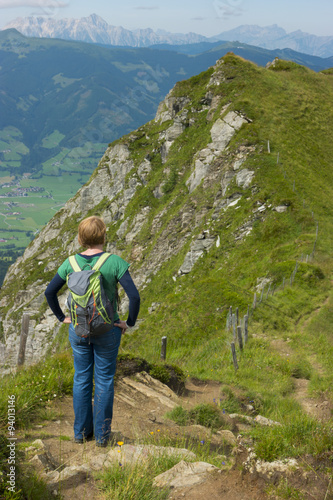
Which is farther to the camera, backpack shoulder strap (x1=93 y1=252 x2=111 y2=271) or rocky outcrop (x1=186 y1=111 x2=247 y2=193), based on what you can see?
rocky outcrop (x1=186 y1=111 x2=247 y2=193)

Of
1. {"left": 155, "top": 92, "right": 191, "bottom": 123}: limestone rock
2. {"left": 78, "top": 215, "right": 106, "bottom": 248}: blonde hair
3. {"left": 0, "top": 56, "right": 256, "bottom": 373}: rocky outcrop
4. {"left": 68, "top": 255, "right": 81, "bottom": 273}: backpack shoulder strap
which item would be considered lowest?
{"left": 0, "top": 56, "right": 256, "bottom": 373}: rocky outcrop

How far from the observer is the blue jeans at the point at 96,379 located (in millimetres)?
5578

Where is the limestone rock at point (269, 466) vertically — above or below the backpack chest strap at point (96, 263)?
below

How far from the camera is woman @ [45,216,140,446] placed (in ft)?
18.0

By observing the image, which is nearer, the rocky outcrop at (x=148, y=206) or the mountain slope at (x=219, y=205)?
the mountain slope at (x=219, y=205)

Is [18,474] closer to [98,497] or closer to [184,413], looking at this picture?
[98,497]

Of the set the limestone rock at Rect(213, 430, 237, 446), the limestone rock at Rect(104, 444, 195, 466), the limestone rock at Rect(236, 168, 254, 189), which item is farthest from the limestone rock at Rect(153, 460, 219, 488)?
the limestone rock at Rect(236, 168, 254, 189)

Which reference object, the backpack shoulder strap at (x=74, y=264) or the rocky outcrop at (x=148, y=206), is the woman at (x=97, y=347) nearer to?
the backpack shoulder strap at (x=74, y=264)

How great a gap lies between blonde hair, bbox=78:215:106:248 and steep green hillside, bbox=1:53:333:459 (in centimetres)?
361

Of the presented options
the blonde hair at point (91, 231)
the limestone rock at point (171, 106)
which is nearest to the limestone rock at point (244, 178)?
the limestone rock at point (171, 106)

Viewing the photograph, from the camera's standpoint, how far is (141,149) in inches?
2768

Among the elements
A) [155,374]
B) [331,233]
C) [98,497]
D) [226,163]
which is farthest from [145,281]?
[98,497]

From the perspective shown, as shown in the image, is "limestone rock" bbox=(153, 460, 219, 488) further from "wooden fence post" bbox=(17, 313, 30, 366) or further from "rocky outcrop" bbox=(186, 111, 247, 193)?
"rocky outcrop" bbox=(186, 111, 247, 193)

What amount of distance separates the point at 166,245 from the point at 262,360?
32.7 metres
